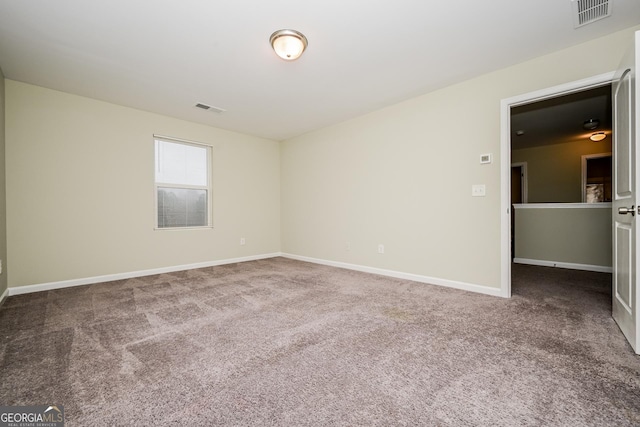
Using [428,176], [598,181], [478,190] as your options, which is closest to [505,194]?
[478,190]

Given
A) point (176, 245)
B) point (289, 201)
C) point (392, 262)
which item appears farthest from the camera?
point (289, 201)

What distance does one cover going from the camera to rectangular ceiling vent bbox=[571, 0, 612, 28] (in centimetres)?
198

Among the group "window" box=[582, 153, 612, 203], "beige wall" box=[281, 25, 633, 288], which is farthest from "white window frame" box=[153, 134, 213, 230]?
"window" box=[582, 153, 612, 203]

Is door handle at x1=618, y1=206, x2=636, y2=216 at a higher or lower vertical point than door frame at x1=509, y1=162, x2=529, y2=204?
lower

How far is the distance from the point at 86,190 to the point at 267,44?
3.04 meters

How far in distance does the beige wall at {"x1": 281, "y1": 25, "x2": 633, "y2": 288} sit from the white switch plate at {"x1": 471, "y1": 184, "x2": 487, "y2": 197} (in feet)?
0.14

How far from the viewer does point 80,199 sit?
346 centimetres

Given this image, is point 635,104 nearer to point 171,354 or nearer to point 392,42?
point 392,42

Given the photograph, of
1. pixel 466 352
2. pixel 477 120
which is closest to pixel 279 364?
pixel 466 352

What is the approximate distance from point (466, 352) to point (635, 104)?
1.93 m

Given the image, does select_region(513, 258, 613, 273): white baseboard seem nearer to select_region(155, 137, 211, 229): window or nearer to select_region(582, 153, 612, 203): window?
select_region(582, 153, 612, 203): window

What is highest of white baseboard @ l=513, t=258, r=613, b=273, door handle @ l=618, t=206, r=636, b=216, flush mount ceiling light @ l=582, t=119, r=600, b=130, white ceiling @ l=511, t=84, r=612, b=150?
white ceiling @ l=511, t=84, r=612, b=150

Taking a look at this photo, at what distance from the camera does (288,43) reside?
230 cm

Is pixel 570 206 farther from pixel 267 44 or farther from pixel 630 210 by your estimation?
pixel 267 44
